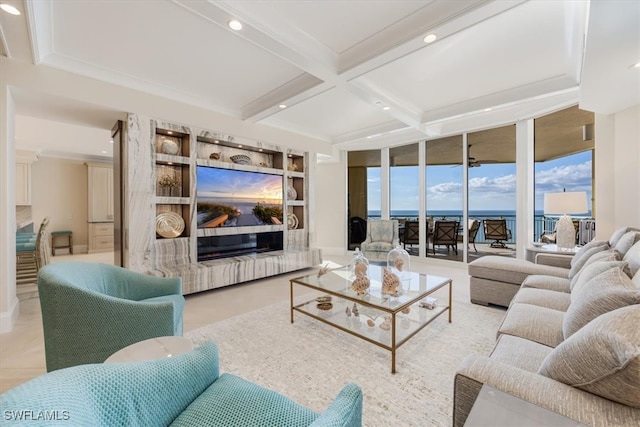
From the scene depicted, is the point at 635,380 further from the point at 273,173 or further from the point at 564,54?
the point at 273,173

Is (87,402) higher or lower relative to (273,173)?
lower

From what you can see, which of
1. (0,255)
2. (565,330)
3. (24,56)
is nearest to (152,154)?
(24,56)

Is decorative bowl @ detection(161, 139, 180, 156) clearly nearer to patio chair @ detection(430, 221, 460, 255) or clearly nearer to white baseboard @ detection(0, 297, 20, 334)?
white baseboard @ detection(0, 297, 20, 334)

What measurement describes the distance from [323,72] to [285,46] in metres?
0.57

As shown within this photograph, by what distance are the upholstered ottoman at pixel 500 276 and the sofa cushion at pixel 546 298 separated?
0.67 meters

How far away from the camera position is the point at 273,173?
16.4 ft

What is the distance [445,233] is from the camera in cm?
575

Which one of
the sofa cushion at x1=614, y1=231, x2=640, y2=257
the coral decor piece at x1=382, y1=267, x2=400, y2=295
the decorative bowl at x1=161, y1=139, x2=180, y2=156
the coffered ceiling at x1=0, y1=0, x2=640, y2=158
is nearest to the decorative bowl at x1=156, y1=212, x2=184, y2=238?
the decorative bowl at x1=161, y1=139, x2=180, y2=156

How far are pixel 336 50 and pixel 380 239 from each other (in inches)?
151

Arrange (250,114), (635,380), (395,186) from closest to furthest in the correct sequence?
(635,380) < (250,114) < (395,186)

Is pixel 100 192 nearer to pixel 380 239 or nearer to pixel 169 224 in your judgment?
pixel 169 224

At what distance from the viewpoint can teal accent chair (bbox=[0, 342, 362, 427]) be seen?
0.54 meters

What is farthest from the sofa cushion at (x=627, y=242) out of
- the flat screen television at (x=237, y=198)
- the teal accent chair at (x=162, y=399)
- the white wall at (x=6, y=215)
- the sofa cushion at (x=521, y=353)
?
the white wall at (x=6, y=215)

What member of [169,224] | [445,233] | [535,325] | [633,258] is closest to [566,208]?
[633,258]
